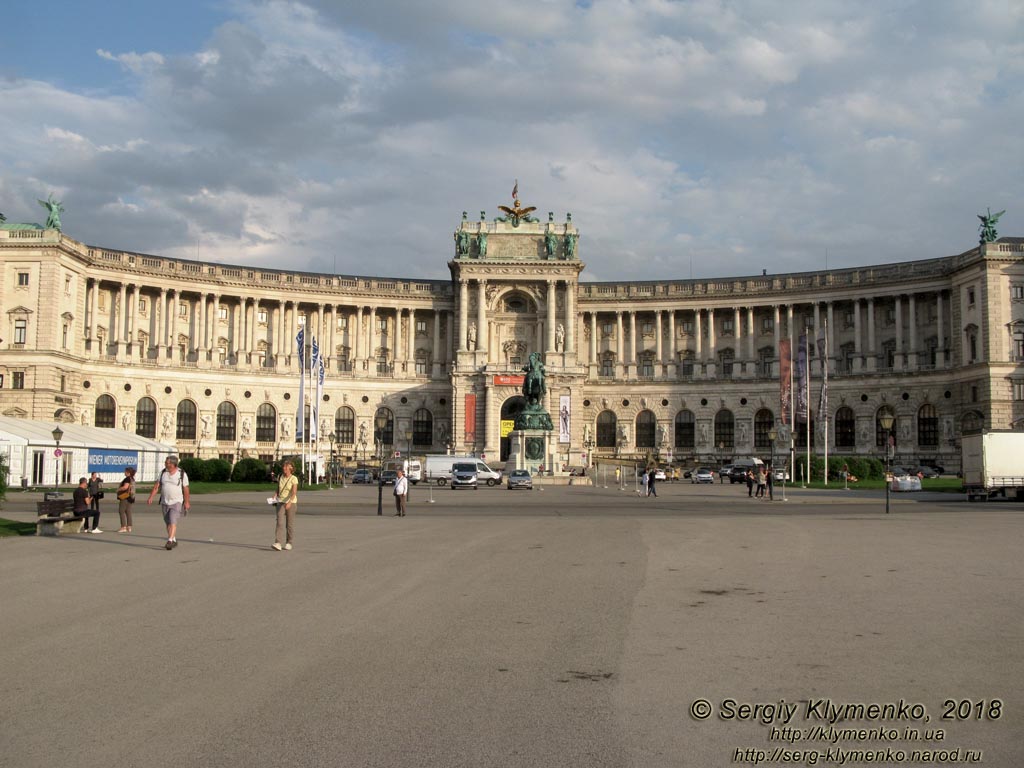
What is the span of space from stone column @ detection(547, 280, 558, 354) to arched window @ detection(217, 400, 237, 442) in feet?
117

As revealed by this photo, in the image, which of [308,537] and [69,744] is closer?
[69,744]

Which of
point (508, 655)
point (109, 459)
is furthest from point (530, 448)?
point (508, 655)

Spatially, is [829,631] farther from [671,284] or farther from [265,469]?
[671,284]

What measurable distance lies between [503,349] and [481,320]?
20.5ft

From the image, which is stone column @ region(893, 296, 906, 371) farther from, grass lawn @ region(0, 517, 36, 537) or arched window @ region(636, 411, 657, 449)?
grass lawn @ region(0, 517, 36, 537)

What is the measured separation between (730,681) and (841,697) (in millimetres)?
1245

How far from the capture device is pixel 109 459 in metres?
72.4

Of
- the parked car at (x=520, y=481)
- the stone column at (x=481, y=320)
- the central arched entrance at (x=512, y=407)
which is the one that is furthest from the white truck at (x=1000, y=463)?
the stone column at (x=481, y=320)

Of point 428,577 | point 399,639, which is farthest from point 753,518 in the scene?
point 399,639

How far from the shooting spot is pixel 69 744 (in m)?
8.80

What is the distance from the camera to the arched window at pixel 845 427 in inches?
4254

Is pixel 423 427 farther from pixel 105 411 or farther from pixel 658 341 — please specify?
pixel 105 411

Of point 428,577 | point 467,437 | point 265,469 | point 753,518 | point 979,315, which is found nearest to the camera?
point 428,577

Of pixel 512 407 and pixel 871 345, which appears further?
pixel 512 407
